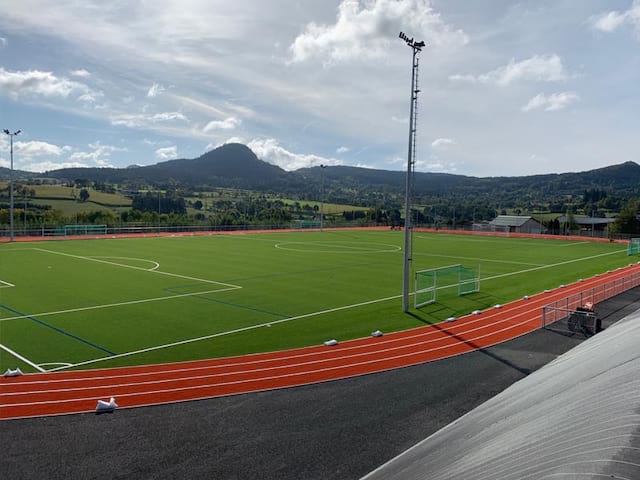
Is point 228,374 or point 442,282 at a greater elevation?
point 442,282

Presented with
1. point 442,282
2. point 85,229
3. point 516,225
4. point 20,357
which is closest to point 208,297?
point 20,357

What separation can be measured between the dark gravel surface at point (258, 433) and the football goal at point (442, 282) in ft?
33.7

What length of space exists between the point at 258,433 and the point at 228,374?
12.6 feet

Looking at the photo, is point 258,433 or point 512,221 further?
point 512,221

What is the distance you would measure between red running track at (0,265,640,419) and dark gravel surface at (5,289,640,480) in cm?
66

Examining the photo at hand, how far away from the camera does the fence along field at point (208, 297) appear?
17.6 metres

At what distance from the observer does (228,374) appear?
1448cm

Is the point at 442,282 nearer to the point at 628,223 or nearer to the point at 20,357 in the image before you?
the point at 20,357

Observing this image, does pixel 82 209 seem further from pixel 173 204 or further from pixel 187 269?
pixel 187 269

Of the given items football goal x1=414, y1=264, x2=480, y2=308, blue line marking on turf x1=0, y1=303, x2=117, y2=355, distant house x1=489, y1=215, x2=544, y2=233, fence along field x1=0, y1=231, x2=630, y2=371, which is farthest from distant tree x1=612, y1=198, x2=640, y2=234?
blue line marking on turf x1=0, y1=303, x2=117, y2=355

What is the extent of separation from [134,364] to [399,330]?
9.93m

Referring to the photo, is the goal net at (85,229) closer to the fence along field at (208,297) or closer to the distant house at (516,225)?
the fence along field at (208,297)

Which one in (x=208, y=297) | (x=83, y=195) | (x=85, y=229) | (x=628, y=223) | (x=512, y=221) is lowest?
(x=208, y=297)

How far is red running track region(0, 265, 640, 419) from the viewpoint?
496 inches
